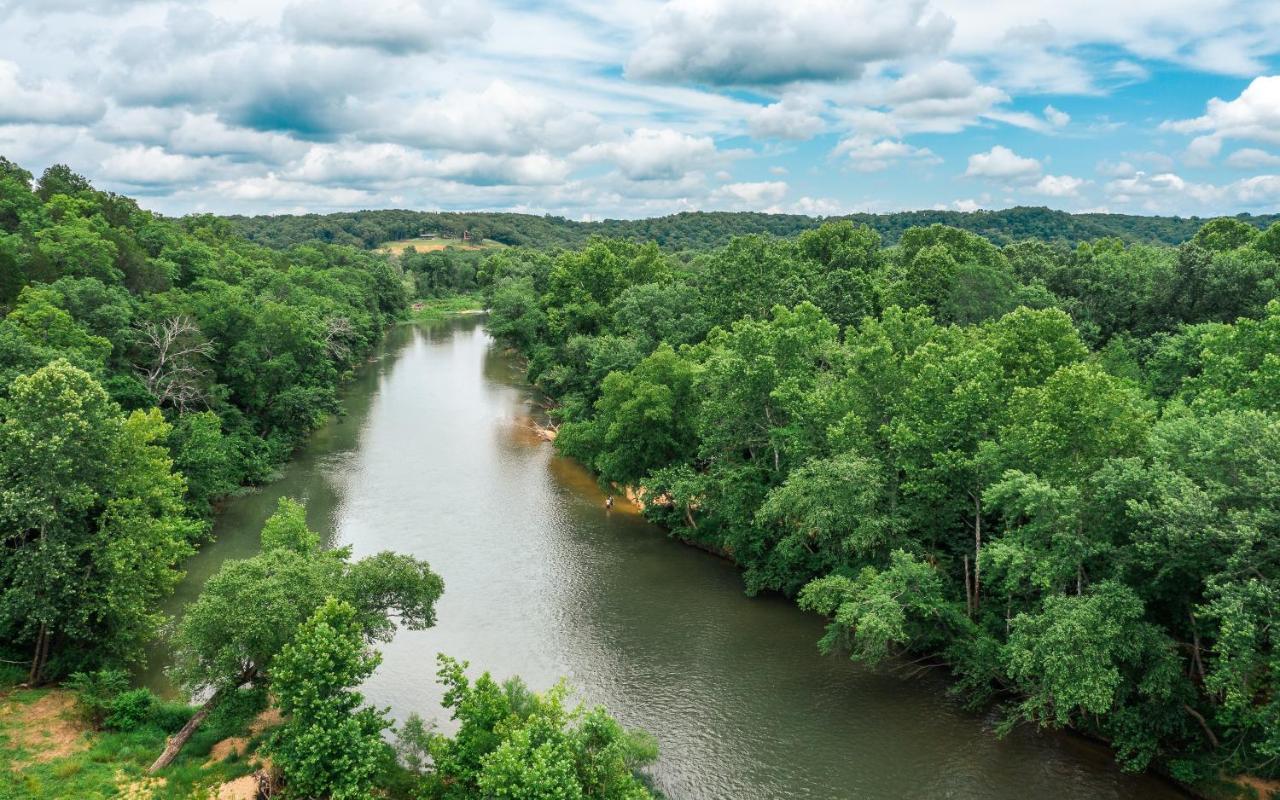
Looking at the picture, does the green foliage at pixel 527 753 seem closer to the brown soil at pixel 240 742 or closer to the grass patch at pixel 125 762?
the grass patch at pixel 125 762

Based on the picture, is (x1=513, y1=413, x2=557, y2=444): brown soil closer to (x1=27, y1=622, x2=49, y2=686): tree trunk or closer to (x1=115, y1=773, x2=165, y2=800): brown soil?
(x1=27, y1=622, x2=49, y2=686): tree trunk

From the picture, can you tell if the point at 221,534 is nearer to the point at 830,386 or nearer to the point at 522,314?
the point at 830,386

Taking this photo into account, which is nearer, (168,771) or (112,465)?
(168,771)

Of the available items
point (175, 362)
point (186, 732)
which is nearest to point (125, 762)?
point (186, 732)

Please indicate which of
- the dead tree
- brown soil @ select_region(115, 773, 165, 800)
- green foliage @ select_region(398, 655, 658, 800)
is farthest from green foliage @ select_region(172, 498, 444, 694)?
the dead tree

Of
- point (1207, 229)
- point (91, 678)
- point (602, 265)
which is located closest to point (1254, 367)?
point (1207, 229)

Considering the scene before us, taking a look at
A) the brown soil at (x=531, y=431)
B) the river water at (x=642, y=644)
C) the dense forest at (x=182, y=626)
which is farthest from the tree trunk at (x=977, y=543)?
the brown soil at (x=531, y=431)

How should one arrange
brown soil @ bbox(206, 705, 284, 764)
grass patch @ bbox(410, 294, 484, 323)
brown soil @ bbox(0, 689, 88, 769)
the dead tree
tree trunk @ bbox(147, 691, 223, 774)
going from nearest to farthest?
brown soil @ bbox(0, 689, 88, 769) → tree trunk @ bbox(147, 691, 223, 774) → brown soil @ bbox(206, 705, 284, 764) → the dead tree → grass patch @ bbox(410, 294, 484, 323)
